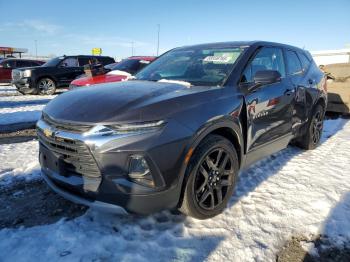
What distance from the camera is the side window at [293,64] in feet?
15.4

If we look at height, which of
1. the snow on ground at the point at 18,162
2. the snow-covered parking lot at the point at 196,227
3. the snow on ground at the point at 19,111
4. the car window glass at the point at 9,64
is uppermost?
the car window glass at the point at 9,64

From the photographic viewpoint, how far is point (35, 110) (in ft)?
30.9

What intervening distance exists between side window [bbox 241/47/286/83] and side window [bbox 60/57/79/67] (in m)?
11.4

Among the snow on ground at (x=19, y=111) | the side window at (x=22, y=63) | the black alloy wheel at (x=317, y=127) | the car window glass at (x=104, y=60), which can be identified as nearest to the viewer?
the black alloy wheel at (x=317, y=127)

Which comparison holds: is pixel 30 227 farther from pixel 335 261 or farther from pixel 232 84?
pixel 335 261

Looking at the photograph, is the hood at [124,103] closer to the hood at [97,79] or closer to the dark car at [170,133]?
the dark car at [170,133]

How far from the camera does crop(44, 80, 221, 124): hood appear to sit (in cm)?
255

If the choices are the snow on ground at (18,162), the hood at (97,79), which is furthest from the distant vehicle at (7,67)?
the snow on ground at (18,162)

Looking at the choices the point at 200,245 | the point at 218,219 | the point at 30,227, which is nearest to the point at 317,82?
the point at 218,219

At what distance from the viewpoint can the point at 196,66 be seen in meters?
3.80

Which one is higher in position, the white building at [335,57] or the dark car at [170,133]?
the white building at [335,57]

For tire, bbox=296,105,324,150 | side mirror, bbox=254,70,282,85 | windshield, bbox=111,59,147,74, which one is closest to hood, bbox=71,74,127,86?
windshield, bbox=111,59,147,74

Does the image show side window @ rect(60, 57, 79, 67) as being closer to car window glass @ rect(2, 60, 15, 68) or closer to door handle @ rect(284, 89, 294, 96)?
car window glass @ rect(2, 60, 15, 68)

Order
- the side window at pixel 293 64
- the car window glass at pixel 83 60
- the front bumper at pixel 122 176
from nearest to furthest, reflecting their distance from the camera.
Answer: the front bumper at pixel 122 176, the side window at pixel 293 64, the car window glass at pixel 83 60
